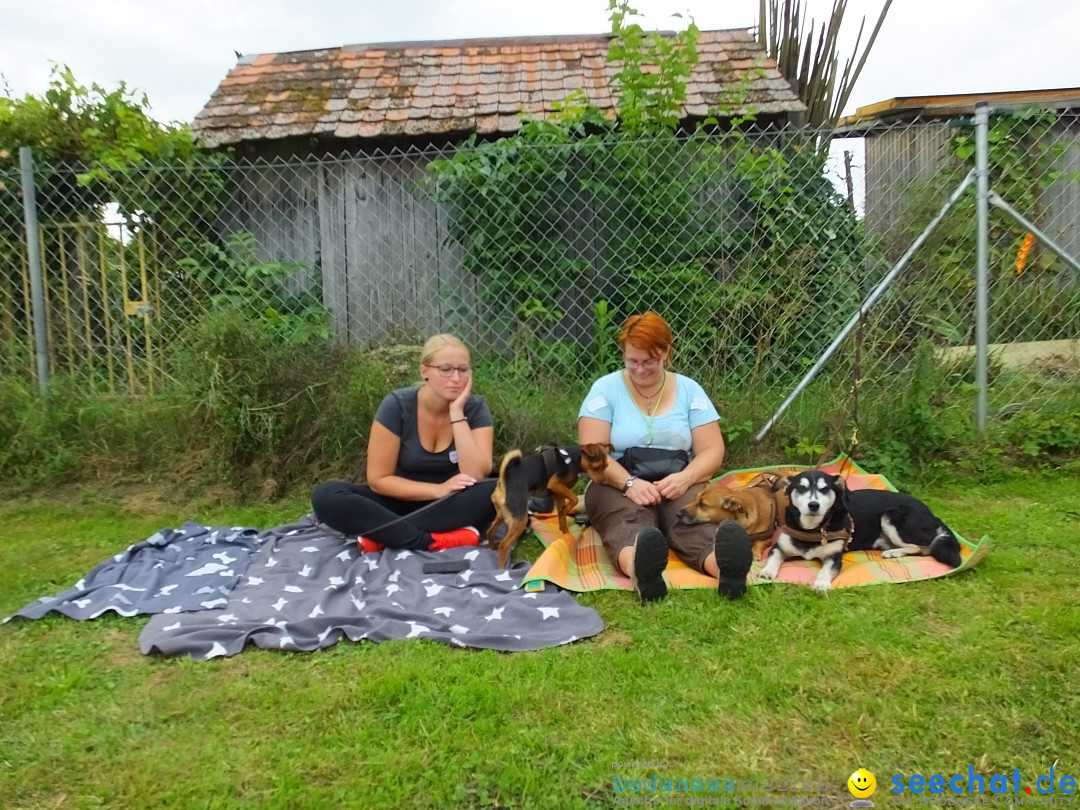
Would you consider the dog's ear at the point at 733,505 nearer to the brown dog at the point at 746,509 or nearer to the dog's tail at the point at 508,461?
the brown dog at the point at 746,509

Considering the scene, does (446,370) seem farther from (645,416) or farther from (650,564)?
(650,564)

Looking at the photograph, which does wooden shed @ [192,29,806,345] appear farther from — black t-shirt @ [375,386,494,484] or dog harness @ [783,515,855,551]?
dog harness @ [783,515,855,551]

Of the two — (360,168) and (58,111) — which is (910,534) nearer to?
(360,168)

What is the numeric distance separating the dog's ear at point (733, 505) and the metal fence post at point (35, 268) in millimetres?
4576

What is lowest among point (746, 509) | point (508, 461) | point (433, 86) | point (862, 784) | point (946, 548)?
point (862, 784)

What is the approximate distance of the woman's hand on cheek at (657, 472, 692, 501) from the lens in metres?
3.64

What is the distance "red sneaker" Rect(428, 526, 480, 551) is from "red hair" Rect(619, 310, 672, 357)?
1245 mm

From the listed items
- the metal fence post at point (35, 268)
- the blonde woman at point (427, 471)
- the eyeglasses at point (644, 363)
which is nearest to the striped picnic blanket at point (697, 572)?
the blonde woman at point (427, 471)

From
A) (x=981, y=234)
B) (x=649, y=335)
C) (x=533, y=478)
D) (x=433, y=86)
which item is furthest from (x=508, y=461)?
(x=433, y=86)

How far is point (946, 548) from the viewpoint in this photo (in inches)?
131

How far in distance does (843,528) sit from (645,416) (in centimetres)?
108

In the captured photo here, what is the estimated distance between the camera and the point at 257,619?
9.81 feet

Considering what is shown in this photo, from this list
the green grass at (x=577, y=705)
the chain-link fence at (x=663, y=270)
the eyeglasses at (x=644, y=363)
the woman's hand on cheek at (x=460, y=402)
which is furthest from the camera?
the chain-link fence at (x=663, y=270)

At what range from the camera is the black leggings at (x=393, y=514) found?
377 cm
